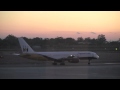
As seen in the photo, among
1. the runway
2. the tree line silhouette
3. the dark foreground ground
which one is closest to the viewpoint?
the runway

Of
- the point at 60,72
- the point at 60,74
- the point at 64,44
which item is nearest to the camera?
the point at 60,74

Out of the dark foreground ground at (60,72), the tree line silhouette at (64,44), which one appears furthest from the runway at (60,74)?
the tree line silhouette at (64,44)

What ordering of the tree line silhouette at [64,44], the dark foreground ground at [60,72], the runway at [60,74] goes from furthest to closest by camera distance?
the tree line silhouette at [64,44] < the dark foreground ground at [60,72] < the runway at [60,74]

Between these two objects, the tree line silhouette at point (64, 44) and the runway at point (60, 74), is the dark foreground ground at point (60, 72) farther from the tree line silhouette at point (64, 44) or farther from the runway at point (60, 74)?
the tree line silhouette at point (64, 44)

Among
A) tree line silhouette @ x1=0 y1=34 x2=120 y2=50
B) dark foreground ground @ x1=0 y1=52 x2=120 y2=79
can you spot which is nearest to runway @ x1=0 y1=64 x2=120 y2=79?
dark foreground ground @ x1=0 y1=52 x2=120 y2=79

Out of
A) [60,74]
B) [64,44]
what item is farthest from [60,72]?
[64,44]

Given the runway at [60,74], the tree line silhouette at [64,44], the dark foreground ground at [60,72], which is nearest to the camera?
the runway at [60,74]

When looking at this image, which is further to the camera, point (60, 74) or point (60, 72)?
point (60, 72)

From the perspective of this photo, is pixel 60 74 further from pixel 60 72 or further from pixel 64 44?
pixel 64 44

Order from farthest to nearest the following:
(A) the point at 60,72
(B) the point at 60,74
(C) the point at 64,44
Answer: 1. (C) the point at 64,44
2. (A) the point at 60,72
3. (B) the point at 60,74

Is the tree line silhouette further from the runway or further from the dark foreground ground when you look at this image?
the runway
